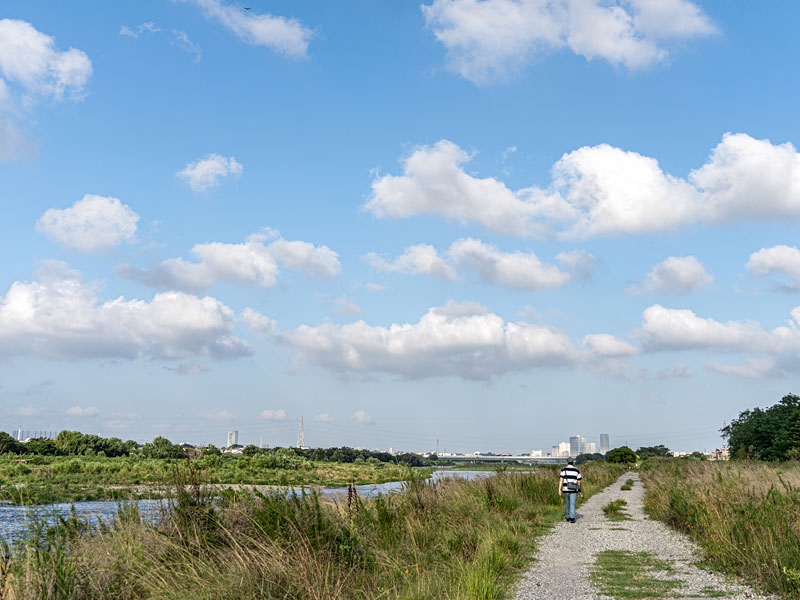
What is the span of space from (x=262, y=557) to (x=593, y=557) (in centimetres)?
728

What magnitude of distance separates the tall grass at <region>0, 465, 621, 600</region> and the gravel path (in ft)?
1.86

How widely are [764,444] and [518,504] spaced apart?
60.7m

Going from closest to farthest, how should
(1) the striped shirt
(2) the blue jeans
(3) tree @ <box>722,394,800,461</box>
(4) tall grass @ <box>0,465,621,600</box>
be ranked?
(4) tall grass @ <box>0,465,621,600</box>
(2) the blue jeans
(1) the striped shirt
(3) tree @ <box>722,394,800,461</box>

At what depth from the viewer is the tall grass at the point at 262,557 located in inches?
253

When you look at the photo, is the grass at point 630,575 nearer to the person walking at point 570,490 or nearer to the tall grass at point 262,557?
the tall grass at point 262,557

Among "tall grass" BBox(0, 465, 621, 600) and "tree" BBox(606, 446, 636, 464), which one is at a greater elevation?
"tall grass" BBox(0, 465, 621, 600)

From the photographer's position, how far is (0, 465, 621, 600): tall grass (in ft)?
21.1

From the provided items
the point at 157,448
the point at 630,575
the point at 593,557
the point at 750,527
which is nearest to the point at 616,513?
the point at 593,557

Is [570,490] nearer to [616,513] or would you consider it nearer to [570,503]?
[570,503]

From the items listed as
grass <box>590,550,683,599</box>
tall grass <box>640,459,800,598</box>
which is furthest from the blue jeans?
grass <box>590,550,683,599</box>

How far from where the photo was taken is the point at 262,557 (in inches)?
269

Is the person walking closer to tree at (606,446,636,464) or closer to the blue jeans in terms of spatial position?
the blue jeans

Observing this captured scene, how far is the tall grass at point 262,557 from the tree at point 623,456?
90.1 metres

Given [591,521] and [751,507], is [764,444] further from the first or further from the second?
[751,507]
